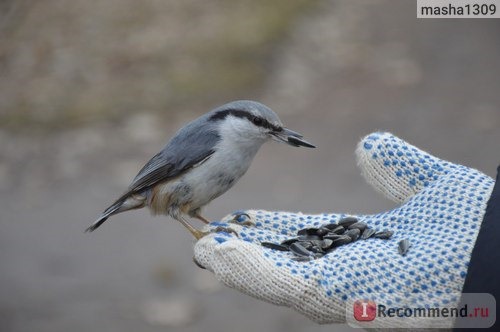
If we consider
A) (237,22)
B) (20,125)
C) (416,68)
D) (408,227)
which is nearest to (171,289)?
(408,227)

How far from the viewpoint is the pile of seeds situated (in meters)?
3.15

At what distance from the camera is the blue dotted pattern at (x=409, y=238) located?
112 inches

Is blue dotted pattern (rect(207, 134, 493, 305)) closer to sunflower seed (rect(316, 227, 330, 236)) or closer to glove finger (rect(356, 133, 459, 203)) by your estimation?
glove finger (rect(356, 133, 459, 203))

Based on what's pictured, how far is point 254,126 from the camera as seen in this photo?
3537 millimetres

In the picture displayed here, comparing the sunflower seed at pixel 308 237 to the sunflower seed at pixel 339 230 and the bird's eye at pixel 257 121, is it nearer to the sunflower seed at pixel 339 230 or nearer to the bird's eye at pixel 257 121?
the sunflower seed at pixel 339 230

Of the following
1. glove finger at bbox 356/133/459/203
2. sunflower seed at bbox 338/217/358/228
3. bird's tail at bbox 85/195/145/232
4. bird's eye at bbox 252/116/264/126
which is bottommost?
sunflower seed at bbox 338/217/358/228

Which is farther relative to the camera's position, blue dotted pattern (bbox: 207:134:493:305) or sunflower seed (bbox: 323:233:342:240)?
sunflower seed (bbox: 323:233:342:240)

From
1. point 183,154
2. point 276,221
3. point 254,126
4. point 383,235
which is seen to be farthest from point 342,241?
point 183,154

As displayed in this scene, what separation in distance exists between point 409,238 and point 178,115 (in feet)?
14.6

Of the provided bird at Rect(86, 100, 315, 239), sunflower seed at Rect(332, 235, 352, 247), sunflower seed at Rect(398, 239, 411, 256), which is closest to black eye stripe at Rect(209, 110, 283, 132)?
bird at Rect(86, 100, 315, 239)

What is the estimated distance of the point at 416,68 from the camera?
7723 mm

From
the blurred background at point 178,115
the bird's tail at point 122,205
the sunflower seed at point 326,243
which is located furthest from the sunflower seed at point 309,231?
the blurred background at point 178,115

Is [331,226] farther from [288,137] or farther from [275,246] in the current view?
[288,137]

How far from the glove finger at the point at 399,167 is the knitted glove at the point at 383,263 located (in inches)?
3.5
